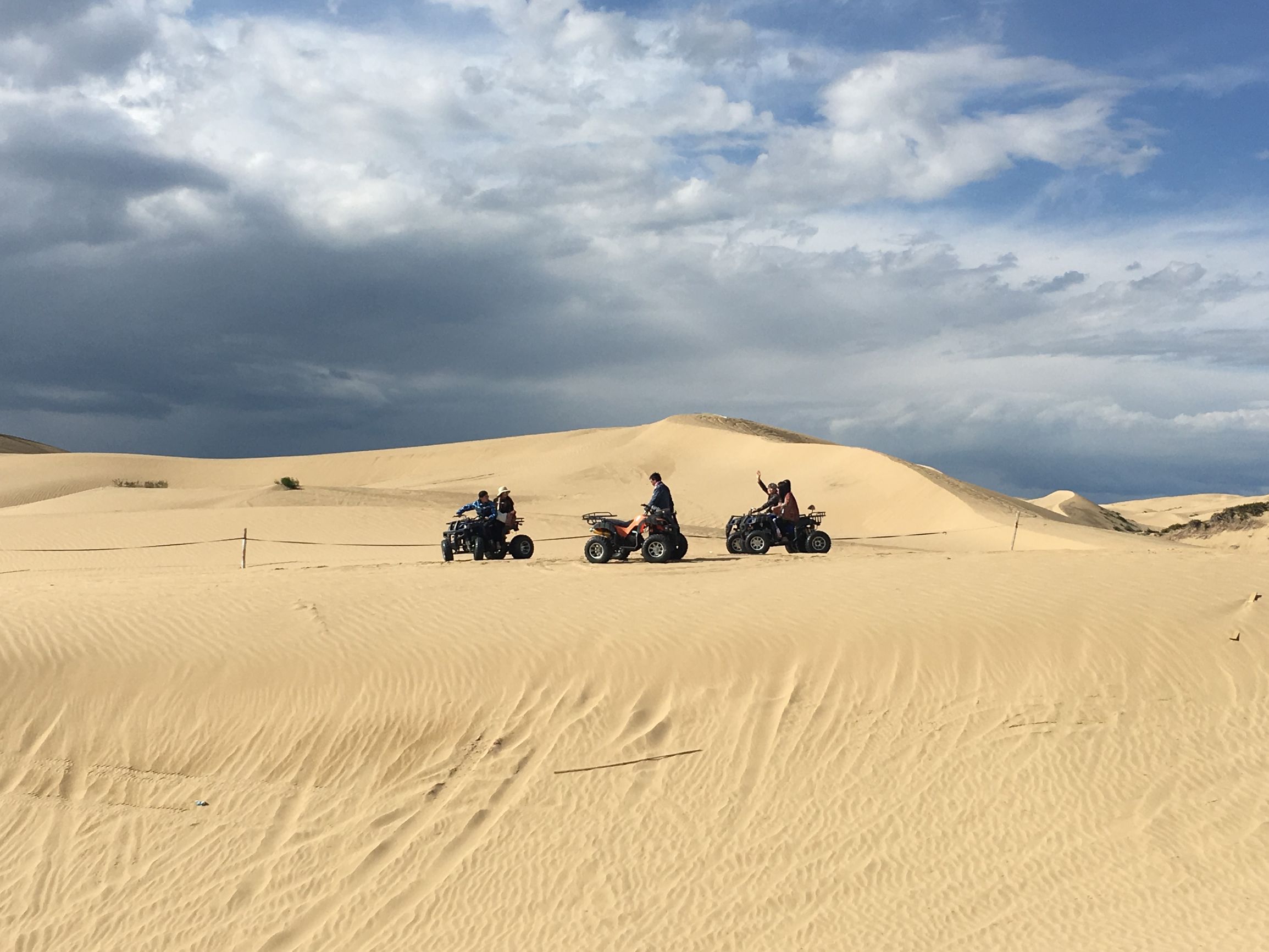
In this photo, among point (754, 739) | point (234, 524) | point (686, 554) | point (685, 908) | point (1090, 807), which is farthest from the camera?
point (234, 524)

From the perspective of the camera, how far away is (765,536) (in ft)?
56.5

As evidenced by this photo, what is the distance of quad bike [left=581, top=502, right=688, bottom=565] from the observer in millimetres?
15086

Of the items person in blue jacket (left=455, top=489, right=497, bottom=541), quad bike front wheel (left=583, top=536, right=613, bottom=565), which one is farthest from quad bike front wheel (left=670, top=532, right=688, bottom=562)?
person in blue jacket (left=455, top=489, right=497, bottom=541)

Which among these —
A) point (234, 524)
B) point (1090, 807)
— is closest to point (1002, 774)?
point (1090, 807)

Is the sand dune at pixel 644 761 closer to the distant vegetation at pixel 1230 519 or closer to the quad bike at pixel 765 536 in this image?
the quad bike at pixel 765 536

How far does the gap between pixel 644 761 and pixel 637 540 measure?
719 cm

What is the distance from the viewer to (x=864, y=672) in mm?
9148

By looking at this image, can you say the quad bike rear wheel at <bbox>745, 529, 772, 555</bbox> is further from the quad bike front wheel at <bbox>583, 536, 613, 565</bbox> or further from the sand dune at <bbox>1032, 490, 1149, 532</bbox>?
the sand dune at <bbox>1032, 490, 1149, 532</bbox>

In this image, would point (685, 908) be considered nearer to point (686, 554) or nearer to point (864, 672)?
point (864, 672)

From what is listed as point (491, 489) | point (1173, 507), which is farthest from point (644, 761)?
point (1173, 507)

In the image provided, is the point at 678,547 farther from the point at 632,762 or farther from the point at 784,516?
the point at 632,762

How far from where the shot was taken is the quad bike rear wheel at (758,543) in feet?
56.3

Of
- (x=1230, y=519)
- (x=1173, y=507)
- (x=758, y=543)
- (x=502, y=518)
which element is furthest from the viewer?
(x=1173, y=507)

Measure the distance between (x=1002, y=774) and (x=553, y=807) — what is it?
11.5 ft
